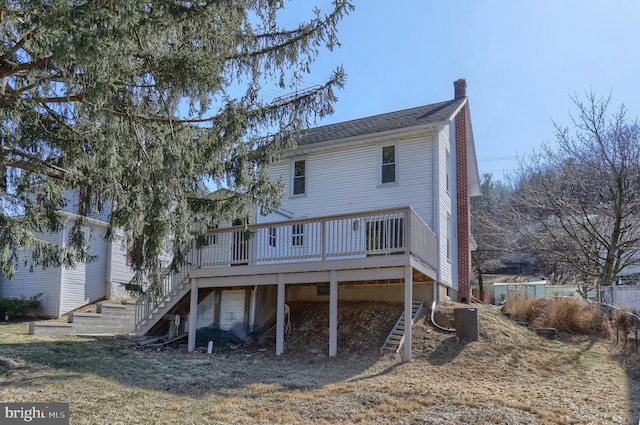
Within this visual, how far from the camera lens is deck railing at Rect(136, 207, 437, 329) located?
10.8 meters

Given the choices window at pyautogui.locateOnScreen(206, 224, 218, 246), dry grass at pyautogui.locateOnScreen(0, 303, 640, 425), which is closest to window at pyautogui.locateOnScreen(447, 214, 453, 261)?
dry grass at pyautogui.locateOnScreen(0, 303, 640, 425)

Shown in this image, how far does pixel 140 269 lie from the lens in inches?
345

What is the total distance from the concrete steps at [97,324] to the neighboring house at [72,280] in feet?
5.20

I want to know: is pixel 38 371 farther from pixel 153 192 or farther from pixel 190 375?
pixel 153 192

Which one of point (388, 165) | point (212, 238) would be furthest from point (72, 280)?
point (388, 165)

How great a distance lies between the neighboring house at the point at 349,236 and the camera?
11250mm

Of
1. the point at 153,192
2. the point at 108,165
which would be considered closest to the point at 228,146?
the point at 153,192

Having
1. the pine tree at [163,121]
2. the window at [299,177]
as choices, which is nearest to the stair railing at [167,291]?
the pine tree at [163,121]

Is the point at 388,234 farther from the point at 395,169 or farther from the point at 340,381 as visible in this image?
the point at 395,169

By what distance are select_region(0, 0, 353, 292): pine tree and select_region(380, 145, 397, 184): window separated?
238 inches

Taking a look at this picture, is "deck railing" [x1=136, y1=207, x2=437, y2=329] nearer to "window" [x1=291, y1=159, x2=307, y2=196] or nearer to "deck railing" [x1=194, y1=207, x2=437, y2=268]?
"deck railing" [x1=194, y1=207, x2=437, y2=268]

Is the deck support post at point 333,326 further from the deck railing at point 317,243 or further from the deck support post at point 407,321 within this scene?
the deck support post at point 407,321

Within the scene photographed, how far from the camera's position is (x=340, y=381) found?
864 cm
